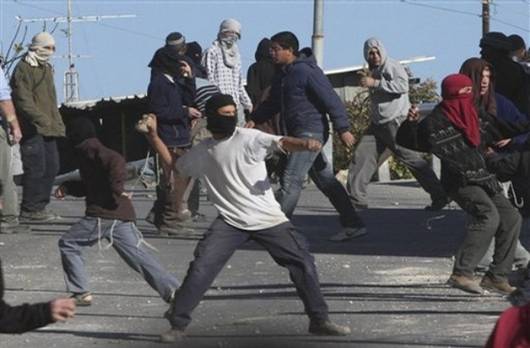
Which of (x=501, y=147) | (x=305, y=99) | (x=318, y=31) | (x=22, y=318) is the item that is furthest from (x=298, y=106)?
(x=318, y=31)

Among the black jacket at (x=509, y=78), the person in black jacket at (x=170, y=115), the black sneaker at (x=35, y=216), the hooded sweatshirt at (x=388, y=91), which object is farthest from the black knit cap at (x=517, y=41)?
the black sneaker at (x=35, y=216)

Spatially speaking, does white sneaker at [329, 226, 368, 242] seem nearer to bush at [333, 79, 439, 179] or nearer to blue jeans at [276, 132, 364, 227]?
blue jeans at [276, 132, 364, 227]

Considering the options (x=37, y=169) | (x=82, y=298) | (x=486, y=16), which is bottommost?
(x=486, y=16)

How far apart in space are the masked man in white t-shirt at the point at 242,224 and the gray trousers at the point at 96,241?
3.51 feet

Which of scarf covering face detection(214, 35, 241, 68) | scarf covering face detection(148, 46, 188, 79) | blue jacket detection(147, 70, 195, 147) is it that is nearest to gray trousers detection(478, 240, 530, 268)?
blue jacket detection(147, 70, 195, 147)

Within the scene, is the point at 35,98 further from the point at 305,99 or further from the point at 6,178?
the point at 305,99

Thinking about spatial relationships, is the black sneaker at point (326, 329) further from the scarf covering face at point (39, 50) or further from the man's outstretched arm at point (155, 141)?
the scarf covering face at point (39, 50)

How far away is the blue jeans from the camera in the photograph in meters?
15.2

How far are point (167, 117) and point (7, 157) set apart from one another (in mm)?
1527

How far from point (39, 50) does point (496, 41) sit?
490 cm

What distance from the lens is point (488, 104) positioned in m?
12.5

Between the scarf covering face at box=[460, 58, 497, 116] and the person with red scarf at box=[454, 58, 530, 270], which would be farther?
the scarf covering face at box=[460, 58, 497, 116]

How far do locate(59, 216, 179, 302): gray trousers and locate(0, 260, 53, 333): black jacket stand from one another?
384cm

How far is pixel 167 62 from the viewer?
16.3 metres
